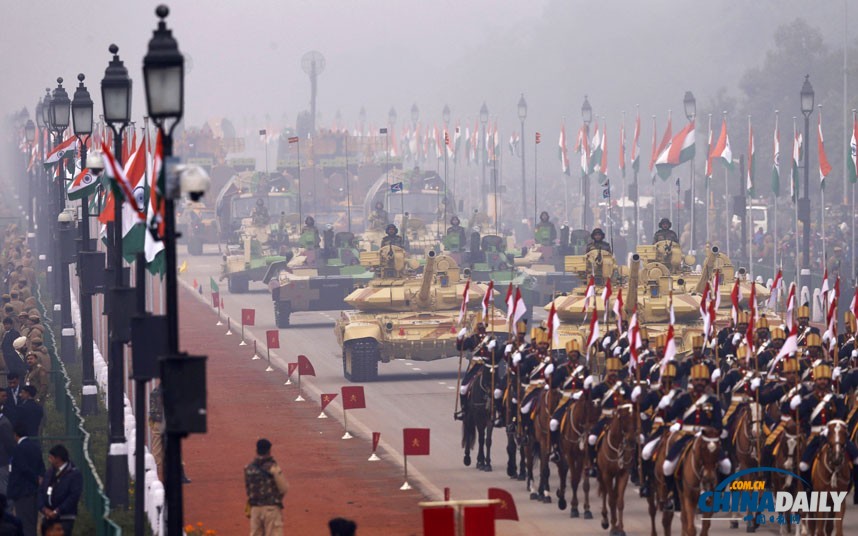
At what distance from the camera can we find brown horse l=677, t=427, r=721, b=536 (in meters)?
20.3

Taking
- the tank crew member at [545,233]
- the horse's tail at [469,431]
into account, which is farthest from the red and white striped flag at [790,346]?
the tank crew member at [545,233]

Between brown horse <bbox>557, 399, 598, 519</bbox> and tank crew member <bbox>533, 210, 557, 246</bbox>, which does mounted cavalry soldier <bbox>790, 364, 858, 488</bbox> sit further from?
tank crew member <bbox>533, 210, 557, 246</bbox>

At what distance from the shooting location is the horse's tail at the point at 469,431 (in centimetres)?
2777

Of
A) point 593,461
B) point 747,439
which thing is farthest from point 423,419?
point 747,439

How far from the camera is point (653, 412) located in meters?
22.8

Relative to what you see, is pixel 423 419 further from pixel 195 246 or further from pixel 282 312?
pixel 195 246

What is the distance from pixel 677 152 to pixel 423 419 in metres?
28.1

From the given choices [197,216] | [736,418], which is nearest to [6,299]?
[736,418]

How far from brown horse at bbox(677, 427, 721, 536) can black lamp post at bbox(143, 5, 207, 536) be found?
321 inches

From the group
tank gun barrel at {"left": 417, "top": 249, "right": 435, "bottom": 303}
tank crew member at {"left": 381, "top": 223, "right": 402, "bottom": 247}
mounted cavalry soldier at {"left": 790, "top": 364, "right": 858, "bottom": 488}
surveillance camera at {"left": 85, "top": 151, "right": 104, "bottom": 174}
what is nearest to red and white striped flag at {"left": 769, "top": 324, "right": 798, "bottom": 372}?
mounted cavalry soldier at {"left": 790, "top": 364, "right": 858, "bottom": 488}

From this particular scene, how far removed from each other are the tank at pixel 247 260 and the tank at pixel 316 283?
6300 millimetres

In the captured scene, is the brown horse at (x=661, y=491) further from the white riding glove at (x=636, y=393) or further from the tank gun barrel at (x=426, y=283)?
the tank gun barrel at (x=426, y=283)

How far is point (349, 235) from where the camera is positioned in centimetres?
5569

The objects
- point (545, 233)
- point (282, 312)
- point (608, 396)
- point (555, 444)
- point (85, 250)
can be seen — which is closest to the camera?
point (608, 396)
